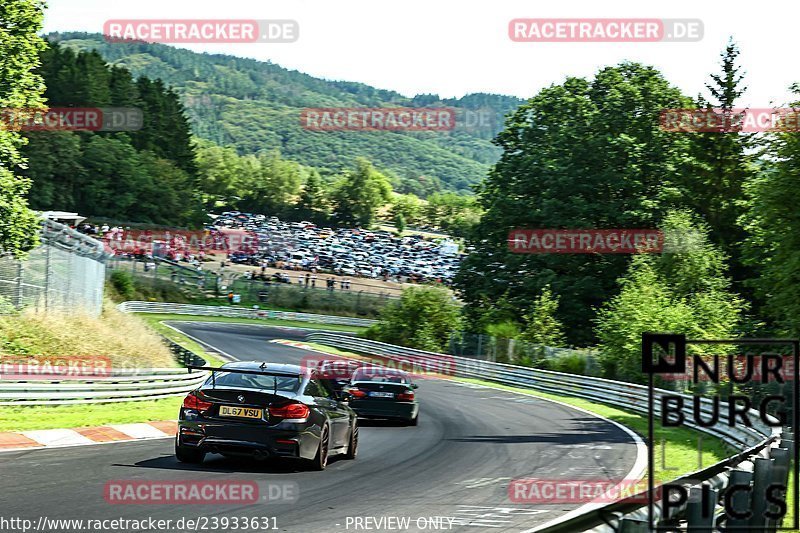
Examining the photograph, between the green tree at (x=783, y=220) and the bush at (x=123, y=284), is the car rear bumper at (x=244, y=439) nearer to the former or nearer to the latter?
the green tree at (x=783, y=220)

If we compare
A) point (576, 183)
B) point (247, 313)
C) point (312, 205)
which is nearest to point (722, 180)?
point (576, 183)

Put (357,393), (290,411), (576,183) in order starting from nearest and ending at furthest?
(290,411)
(357,393)
(576,183)

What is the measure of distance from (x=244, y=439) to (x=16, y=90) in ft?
57.8

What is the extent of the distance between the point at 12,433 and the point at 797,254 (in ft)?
80.6

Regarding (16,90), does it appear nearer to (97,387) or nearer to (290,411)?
(97,387)

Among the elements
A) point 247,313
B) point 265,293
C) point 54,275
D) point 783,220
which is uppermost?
point 783,220

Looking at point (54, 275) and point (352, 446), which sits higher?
point (54, 275)

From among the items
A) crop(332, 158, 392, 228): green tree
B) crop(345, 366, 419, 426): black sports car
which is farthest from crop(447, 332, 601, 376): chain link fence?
crop(332, 158, 392, 228): green tree

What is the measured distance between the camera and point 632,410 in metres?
33.5

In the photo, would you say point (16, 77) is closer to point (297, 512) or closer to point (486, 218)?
point (297, 512)

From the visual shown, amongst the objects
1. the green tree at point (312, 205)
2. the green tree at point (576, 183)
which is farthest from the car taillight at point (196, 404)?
the green tree at point (312, 205)

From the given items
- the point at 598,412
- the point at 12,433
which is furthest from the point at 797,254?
the point at 12,433

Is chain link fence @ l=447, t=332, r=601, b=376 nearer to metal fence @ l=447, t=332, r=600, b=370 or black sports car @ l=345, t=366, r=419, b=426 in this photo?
metal fence @ l=447, t=332, r=600, b=370

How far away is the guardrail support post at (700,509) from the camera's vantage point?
5.71 metres
